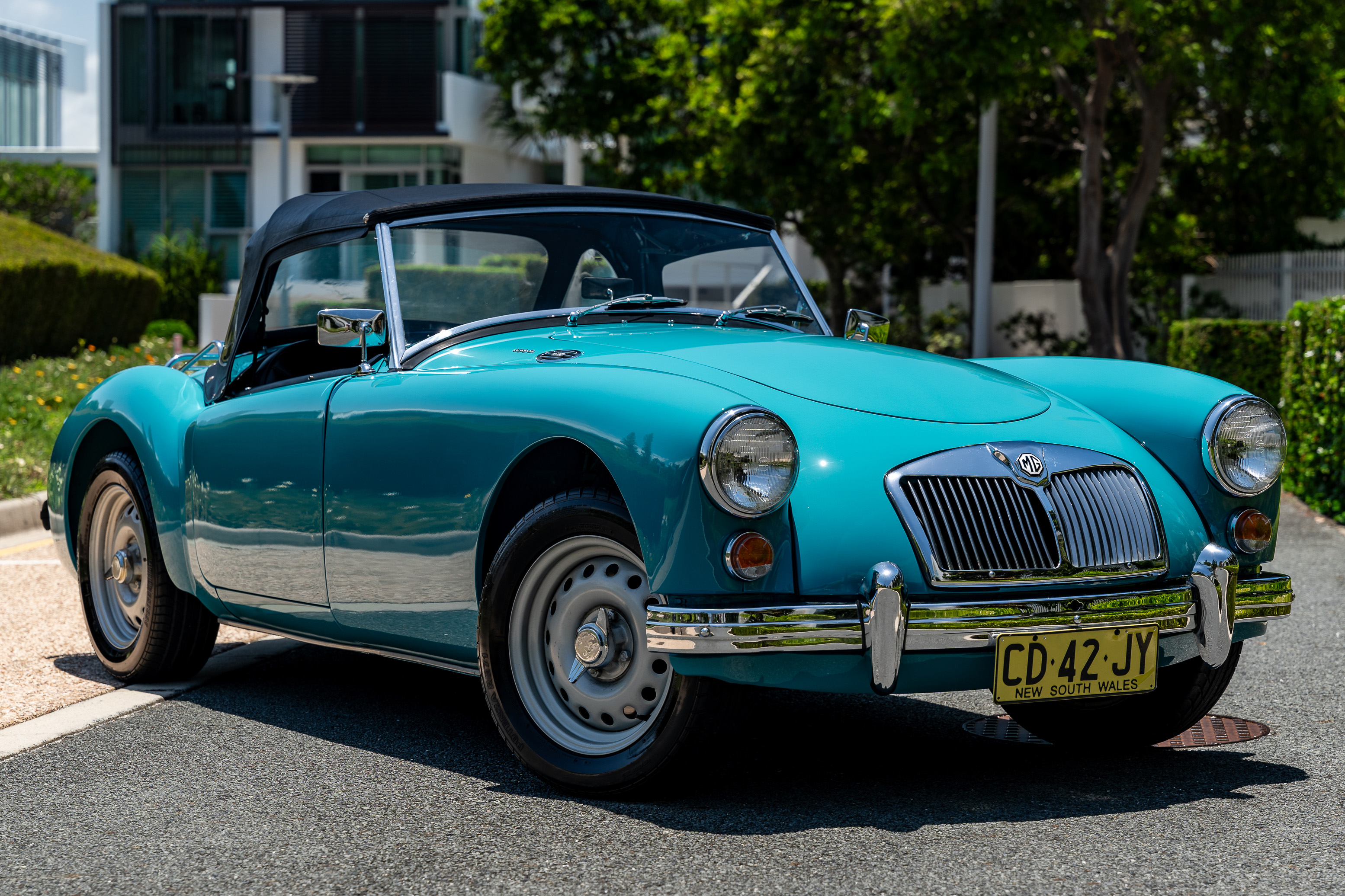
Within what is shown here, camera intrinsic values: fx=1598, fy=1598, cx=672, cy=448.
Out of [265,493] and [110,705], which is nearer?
[265,493]

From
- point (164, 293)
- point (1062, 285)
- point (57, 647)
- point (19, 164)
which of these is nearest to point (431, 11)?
point (164, 293)

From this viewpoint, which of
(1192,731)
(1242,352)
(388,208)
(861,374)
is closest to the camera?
(861,374)

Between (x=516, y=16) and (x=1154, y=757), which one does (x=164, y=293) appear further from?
(x=1154, y=757)

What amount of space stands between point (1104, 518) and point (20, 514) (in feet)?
24.4

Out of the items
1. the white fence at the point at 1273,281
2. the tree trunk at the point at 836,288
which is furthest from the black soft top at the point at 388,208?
the tree trunk at the point at 836,288

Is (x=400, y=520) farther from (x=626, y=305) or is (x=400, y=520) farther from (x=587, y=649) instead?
(x=626, y=305)

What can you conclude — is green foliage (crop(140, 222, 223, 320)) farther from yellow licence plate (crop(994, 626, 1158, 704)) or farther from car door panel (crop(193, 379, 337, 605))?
yellow licence plate (crop(994, 626, 1158, 704))

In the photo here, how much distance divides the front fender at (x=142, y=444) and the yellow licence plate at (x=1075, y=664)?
2765 millimetres

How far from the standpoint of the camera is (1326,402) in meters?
9.97

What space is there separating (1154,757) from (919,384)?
1218 millimetres

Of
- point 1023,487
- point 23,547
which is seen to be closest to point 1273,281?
point 23,547

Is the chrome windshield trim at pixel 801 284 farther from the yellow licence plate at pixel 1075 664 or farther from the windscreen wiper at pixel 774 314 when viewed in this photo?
the yellow licence plate at pixel 1075 664

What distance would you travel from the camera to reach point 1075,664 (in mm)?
3691

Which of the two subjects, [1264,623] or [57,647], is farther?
[57,647]
